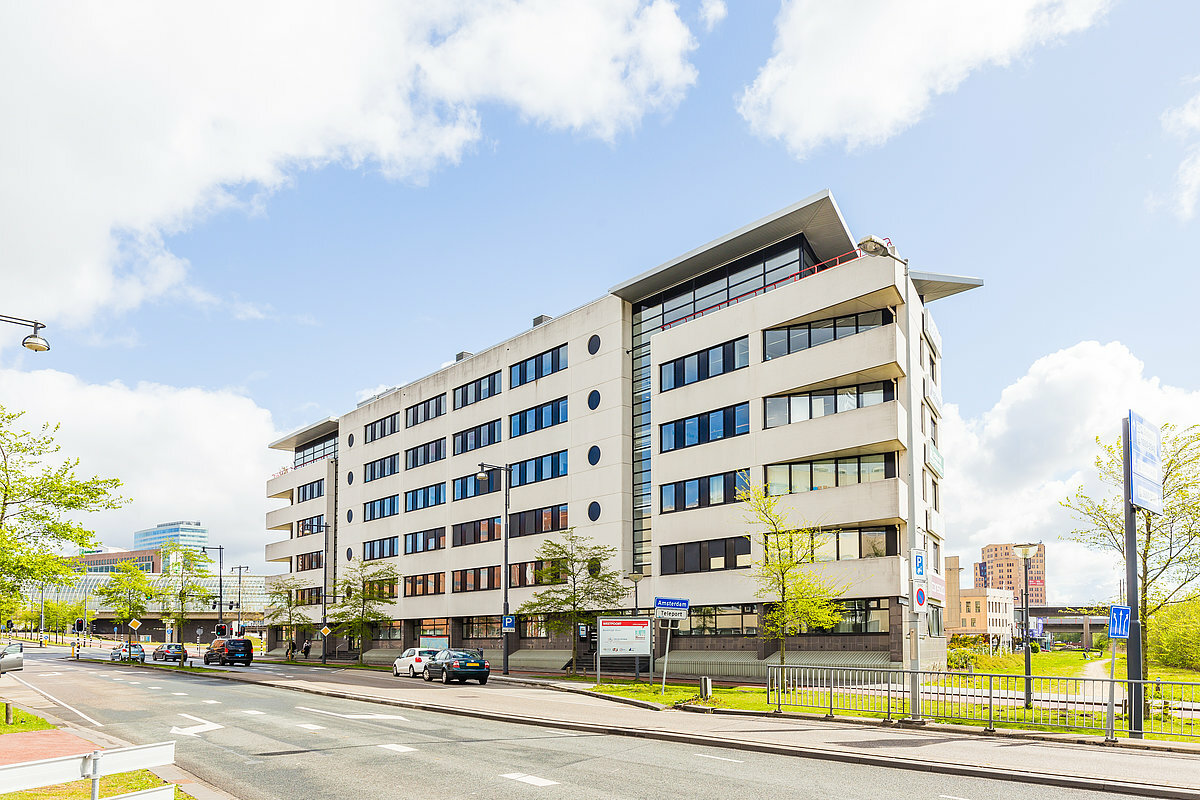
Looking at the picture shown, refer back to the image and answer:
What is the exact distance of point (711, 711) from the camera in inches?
1028

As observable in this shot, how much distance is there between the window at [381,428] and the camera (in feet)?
242

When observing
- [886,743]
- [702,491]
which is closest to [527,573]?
[702,491]

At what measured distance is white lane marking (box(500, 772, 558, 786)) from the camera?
46.1ft

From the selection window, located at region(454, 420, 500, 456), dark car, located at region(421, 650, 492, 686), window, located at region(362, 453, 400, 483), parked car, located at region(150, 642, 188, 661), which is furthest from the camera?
window, located at region(362, 453, 400, 483)

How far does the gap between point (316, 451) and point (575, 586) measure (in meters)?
49.8

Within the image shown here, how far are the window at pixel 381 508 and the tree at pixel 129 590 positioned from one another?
20.5 meters

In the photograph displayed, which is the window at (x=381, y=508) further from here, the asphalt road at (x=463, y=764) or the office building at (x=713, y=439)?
the asphalt road at (x=463, y=764)

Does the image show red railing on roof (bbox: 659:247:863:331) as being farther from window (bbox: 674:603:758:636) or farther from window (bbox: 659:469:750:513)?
window (bbox: 674:603:758:636)

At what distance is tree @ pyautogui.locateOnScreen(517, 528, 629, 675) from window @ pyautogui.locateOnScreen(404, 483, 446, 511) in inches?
717

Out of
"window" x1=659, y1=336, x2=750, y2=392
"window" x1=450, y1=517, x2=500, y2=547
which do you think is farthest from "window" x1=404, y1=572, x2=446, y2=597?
"window" x1=659, y1=336, x2=750, y2=392

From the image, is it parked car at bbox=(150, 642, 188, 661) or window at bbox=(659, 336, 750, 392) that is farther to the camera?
parked car at bbox=(150, 642, 188, 661)

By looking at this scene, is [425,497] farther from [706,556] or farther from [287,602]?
[706,556]

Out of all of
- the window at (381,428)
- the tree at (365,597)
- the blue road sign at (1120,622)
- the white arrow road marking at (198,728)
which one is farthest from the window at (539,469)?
the blue road sign at (1120,622)

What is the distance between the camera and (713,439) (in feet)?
147
